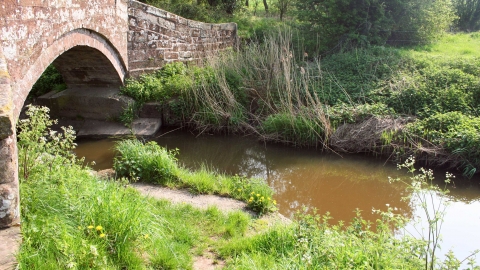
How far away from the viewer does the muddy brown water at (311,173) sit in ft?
21.4

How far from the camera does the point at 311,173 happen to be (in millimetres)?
7871

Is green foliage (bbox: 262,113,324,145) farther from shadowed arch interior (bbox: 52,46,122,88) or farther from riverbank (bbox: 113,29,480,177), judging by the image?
shadowed arch interior (bbox: 52,46,122,88)

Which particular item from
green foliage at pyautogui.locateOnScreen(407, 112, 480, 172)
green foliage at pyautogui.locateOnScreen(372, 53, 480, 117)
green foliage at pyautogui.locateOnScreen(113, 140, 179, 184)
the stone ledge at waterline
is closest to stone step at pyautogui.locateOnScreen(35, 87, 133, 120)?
the stone ledge at waterline

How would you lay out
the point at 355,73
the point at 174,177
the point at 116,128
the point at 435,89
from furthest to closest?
the point at 355,73 → the point at 116,128 → the point at 435,89 → the point at 174,177

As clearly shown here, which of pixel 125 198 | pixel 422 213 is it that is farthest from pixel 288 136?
pixel 125 198

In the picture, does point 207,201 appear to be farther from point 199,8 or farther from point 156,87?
point 199,8

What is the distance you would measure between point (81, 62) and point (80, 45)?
1.61 m

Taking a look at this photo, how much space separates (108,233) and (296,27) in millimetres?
11478

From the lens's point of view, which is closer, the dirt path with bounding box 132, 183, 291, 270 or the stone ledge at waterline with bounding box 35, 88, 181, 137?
the dirt path with bounding box 132, 183, 291, 270

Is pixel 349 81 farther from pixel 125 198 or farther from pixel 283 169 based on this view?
pixel 125 198

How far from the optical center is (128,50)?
9945mm

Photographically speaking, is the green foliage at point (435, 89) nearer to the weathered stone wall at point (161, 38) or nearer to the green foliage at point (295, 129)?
the green foliage at point (295, 129)

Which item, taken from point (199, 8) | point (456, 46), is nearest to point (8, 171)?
point (199, 8)

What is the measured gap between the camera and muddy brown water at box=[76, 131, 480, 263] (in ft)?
21.4
